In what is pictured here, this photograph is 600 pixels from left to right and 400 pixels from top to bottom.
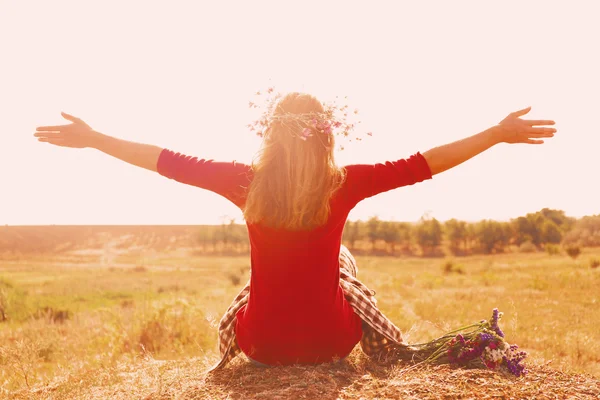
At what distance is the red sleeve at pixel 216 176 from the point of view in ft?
9.75

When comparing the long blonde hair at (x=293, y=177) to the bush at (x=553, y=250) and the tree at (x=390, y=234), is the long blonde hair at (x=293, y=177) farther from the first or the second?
the tree at (x=390, y=234)

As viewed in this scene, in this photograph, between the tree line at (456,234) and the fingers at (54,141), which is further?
the tree line at (456,234)

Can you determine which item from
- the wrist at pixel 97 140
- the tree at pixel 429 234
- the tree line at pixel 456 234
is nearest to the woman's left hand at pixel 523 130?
the wrist at pixel 97 140

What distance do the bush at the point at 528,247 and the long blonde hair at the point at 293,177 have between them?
60864 mm

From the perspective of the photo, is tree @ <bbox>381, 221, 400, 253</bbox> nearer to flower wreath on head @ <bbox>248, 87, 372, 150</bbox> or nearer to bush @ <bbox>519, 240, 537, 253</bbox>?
bush @ <bbox>519, 240, 537, 253</bbox>

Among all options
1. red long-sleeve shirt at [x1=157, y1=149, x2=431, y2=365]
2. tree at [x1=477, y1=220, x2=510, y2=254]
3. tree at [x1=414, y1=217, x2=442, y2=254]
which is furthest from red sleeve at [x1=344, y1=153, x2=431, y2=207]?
→ tree at [x1=414, y1=217, x2=442, y2=254]

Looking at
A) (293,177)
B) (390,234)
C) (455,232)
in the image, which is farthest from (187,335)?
(390,234)

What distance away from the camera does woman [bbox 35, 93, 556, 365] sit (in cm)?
284

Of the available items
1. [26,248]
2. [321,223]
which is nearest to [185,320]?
Result: [321,223]

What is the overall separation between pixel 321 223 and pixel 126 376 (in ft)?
6.49

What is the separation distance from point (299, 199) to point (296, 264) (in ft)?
1.33

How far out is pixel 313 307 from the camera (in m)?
3.01

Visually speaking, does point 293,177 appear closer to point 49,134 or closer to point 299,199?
point 299,199

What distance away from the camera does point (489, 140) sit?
3139mm
